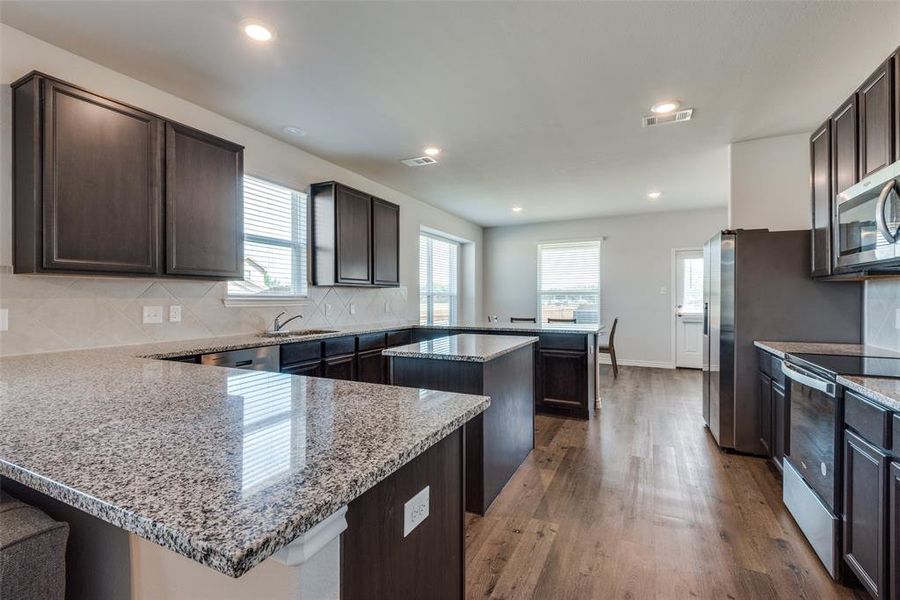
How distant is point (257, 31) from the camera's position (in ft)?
7.04

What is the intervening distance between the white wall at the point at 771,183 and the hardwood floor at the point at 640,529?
6.38 feet

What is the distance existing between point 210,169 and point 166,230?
0.52m

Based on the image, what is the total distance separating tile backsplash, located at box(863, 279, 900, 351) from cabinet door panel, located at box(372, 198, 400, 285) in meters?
3.91

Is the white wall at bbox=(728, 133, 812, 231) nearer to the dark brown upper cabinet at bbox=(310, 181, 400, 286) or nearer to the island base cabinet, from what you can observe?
the dark brown upper cabinet at bbox=(310, 181, 400, 286)

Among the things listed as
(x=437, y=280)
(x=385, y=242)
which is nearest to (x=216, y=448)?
(x=385, y=242)

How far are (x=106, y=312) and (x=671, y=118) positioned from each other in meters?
4.08

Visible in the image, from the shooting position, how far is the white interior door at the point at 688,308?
6.43 meters

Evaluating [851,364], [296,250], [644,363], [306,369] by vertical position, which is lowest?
[644,363]

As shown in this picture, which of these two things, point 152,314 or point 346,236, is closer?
point 152,314

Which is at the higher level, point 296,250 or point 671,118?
point 671,118

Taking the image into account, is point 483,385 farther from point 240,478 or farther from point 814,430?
point 240,478

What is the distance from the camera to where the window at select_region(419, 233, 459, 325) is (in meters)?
6.41

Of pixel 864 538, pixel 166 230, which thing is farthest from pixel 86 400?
pixel 864 538

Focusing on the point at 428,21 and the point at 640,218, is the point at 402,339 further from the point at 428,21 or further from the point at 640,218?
the point at 640,218
